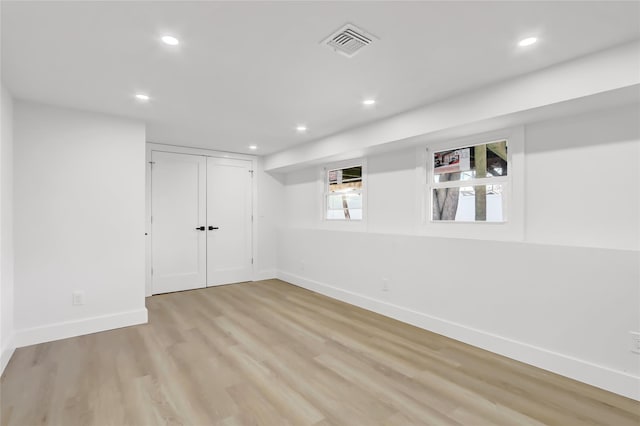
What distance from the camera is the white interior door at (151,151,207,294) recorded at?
4996 millimetres

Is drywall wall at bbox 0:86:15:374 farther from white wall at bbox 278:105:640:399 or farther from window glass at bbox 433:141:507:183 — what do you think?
window glass at bbox 433:141:507:183

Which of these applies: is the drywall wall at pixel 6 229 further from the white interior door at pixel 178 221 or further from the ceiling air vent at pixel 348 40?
the ceiling air vent at pixel 348 40

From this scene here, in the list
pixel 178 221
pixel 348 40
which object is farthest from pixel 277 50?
pixel 178 221

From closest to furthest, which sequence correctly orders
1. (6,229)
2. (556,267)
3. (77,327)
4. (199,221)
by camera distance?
1. (556,267)
2. (6,229)
3. (77,327)
4. (199,221)

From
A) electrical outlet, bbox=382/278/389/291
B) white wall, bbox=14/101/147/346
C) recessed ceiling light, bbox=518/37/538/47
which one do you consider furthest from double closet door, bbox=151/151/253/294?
recessed ceiling light, bbox=518/37/538/47

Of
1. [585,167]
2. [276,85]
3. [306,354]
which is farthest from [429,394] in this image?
→ [276,85]

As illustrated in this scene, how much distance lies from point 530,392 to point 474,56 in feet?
8.17

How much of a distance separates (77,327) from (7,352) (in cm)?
60

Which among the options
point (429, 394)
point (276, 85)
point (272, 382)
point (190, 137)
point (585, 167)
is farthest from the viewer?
point (190, 137)

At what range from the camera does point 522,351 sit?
275 cm

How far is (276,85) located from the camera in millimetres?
2818

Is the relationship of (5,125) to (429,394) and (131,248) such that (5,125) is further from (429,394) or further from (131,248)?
(429,394)

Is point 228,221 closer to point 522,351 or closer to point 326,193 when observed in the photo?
point 326,193

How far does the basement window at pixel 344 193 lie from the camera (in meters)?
4.84
